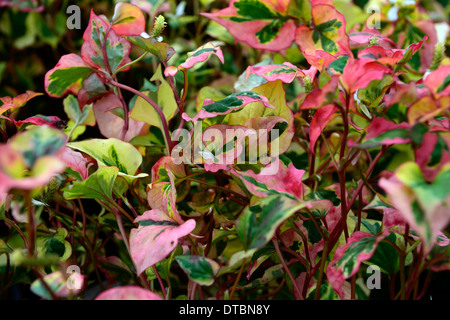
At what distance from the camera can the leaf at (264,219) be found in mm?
303

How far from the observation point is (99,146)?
1.42 feet

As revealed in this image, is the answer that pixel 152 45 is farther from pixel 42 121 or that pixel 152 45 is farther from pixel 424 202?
pixel 424 202

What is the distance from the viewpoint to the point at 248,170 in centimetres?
38

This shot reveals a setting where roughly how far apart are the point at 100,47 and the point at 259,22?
0.73 feet

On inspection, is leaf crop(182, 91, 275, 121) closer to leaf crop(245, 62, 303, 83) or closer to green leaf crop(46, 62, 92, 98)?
leaf crop(245, 62, 303, 83)

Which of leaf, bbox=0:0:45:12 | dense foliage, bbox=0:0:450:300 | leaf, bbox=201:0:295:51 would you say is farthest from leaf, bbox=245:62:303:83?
leaf, bbox=0:0:45:12

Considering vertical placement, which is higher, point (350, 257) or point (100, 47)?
point (100, 47)

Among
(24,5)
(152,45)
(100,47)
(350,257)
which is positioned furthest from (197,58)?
(24,5)
